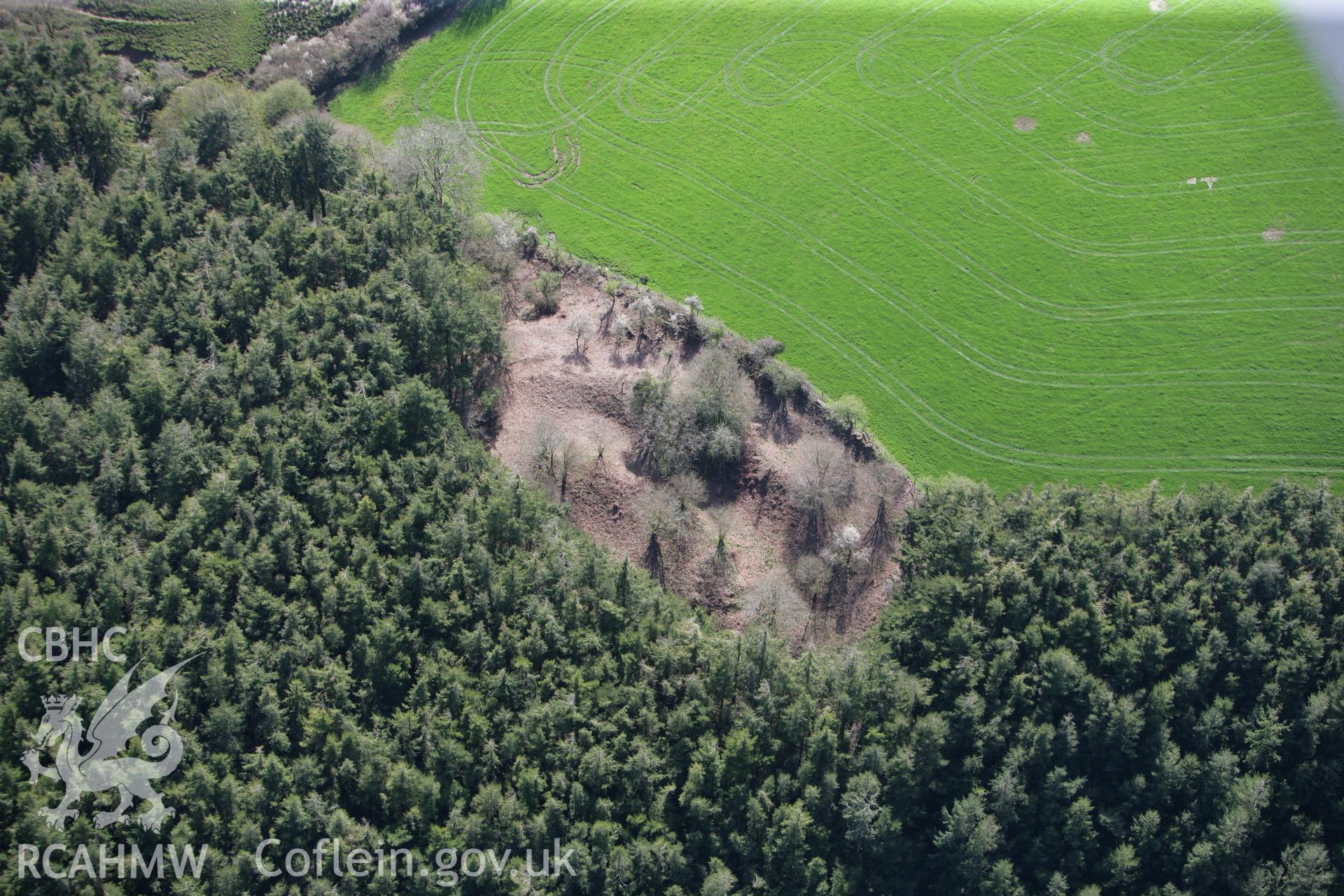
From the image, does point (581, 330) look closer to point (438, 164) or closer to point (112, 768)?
point (438, 164)

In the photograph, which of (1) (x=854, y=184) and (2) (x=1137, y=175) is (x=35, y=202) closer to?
(1) (x=854, y=184)

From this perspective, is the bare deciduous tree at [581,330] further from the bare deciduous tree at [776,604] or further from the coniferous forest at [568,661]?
the bare deciduous tree at [776,604]

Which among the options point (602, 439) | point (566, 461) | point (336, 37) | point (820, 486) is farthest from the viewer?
point (336, 37)

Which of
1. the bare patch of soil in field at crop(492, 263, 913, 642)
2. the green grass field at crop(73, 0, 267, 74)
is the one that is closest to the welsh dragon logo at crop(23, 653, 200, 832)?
the bare patch of soil in field at crop(492, 263, 913, 642)

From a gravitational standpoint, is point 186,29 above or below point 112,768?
above

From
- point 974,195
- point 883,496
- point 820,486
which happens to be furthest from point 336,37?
point 883,496

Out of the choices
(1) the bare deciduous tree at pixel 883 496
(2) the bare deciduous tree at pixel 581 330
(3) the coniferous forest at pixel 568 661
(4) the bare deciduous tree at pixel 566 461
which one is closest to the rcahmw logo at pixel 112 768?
(3) the coniferous forest at pixel 568 661
